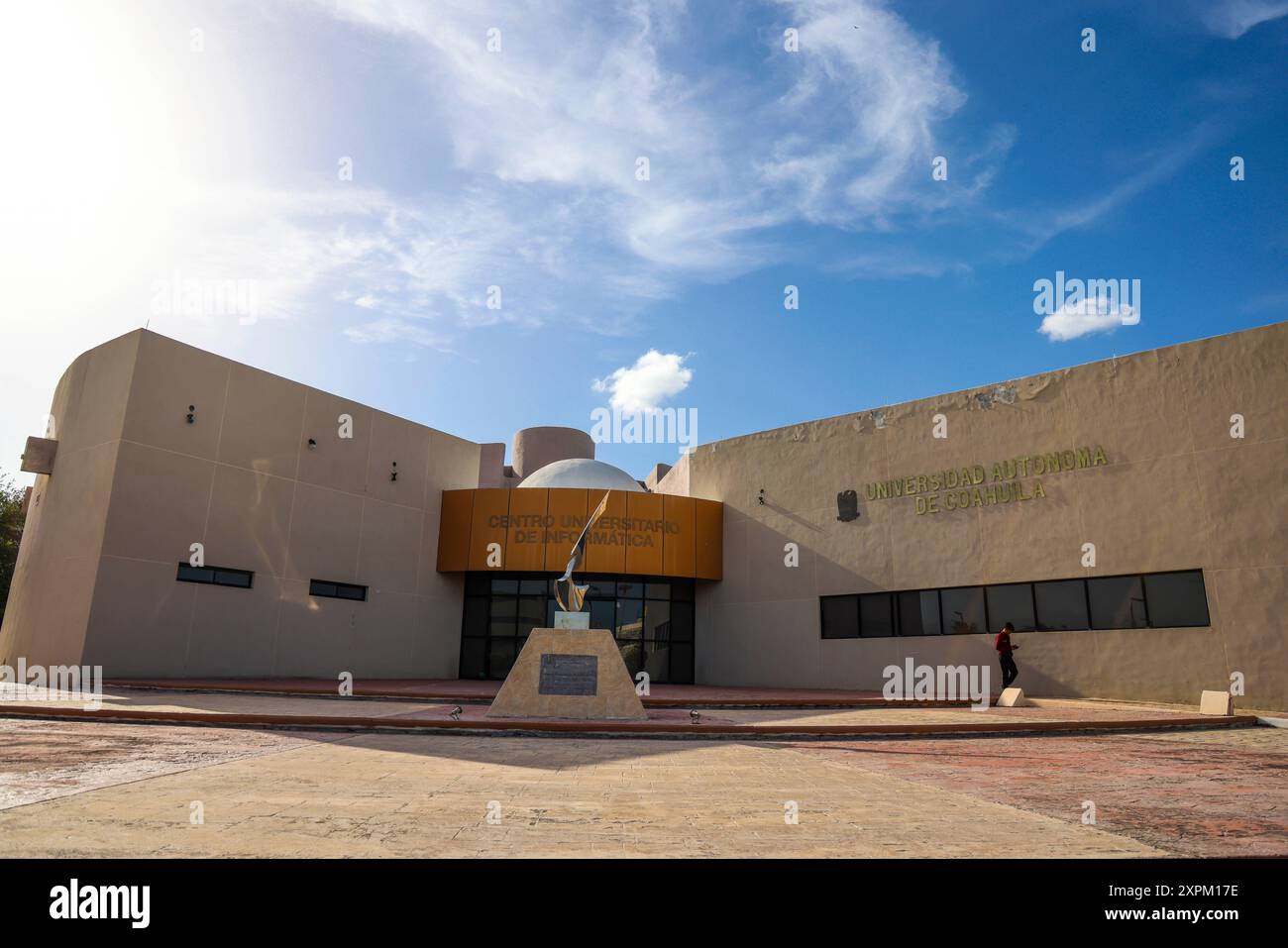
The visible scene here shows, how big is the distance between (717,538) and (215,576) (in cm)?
1386

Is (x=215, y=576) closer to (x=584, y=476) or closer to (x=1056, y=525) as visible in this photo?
(x=584, y=476)

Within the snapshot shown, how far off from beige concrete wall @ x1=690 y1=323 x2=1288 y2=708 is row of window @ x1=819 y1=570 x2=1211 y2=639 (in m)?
0.22

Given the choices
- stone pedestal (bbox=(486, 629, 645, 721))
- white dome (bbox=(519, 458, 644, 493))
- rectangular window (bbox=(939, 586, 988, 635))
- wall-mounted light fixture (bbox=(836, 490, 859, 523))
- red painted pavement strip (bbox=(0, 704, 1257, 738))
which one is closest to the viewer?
red painted pavement strip (bbox=(0, 704, 1257, 738))

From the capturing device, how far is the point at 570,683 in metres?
11.3

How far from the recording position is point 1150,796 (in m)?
5.64

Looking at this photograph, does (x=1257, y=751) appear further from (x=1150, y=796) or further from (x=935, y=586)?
(x=935, y=586)

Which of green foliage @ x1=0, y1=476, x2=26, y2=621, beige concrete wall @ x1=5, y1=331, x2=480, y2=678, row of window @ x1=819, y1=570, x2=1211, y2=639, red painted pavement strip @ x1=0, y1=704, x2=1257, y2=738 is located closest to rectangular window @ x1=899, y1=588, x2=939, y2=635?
row of window @ x1=819, y1=570, x2=1211, y2=639

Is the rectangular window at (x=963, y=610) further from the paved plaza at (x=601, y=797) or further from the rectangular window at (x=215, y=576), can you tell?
the rectangular window at (x=215, y=576)

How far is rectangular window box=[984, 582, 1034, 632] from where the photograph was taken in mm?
16969

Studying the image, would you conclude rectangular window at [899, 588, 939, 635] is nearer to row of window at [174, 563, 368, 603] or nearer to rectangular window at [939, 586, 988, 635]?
rectangular window at [939, 586, 988, 635]

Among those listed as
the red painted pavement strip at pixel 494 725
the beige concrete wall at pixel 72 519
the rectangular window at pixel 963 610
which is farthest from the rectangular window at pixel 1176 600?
the beige concrete wall at pixel 72 519

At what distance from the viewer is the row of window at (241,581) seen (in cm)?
1711
